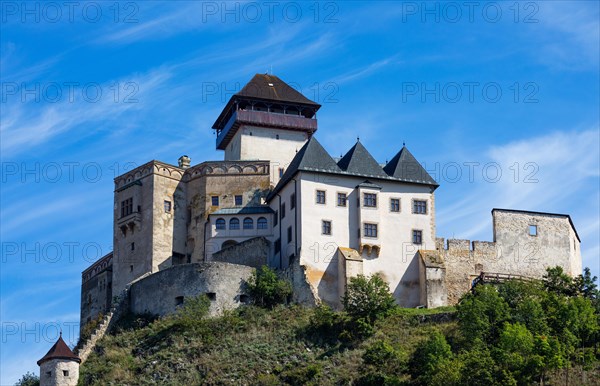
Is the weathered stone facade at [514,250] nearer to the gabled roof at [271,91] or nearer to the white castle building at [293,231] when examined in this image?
the white castle building at [293,231]

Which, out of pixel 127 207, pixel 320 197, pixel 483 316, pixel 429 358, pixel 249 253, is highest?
pixel 127 207

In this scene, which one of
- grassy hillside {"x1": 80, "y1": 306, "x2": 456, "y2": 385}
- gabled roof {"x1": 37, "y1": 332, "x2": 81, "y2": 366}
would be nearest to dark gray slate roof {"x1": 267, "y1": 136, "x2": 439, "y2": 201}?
grassy hillside {"x1": 80, "y1": 306, "x2": 456, "y2": 385}

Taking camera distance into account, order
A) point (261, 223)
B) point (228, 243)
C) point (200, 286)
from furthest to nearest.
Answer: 1. point (228, 243)
2. point (261, 223)
3. point (200, 286)

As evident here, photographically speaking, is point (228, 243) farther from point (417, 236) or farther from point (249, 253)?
point (417, 236)

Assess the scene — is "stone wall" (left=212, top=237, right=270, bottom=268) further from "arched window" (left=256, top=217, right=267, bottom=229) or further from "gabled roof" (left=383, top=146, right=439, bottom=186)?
"gabled roof" (left=383, top=146, right=439, bottom=186)

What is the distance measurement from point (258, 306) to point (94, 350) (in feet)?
32.4

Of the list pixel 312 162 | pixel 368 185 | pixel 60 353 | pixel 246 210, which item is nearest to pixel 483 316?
pixel 368 185

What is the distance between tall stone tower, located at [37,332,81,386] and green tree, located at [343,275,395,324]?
1550 cm

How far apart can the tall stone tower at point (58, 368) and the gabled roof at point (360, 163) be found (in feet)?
68.6

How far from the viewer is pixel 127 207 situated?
8831 cm

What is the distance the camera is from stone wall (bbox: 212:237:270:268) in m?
82.2

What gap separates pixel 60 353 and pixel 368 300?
56.3ft

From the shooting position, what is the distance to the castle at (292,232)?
78688mm

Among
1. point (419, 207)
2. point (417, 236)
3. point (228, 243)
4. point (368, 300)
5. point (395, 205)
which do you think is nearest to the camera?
point (368, 300)
